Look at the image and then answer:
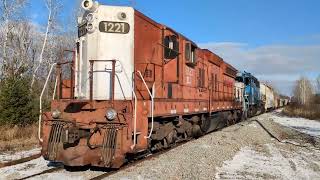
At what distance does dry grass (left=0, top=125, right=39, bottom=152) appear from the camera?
1220 cm

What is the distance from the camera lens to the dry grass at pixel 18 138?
12195 millimetres

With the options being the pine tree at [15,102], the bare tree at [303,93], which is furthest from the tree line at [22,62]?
the bare tree at [303,93]

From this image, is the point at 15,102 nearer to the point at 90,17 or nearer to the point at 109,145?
the point at 90,17

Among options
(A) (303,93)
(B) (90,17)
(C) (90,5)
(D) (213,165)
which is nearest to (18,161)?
(B) (90,17)

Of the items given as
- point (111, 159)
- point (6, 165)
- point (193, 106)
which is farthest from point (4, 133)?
point (111, 159)

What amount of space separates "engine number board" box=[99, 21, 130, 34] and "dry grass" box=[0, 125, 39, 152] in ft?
17.0

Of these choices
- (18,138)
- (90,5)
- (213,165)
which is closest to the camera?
(213,165)

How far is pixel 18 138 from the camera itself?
47.1 ft

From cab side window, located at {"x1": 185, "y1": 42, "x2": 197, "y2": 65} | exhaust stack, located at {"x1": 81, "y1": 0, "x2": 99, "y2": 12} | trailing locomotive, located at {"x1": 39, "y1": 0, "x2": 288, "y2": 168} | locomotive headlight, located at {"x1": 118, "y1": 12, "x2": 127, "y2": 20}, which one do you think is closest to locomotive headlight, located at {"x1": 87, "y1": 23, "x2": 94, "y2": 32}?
trailing locomotive, located at {"x1": 39, "y1": 0, "x2": 288, "y2": 168}

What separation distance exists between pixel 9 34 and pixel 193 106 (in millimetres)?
20123

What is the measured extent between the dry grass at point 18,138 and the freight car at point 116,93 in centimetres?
338

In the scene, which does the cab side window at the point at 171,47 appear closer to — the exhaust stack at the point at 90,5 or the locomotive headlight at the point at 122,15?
the locomotive headlight at the point at 122,15

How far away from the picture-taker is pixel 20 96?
15.4 meters

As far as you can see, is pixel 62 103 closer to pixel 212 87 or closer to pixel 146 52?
pixel 146 52
